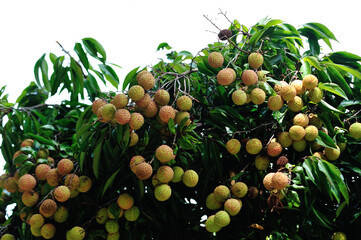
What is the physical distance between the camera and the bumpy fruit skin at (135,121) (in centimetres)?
152

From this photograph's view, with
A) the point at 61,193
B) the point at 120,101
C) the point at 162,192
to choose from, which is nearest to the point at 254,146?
the point at 162,192

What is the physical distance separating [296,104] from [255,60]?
0.23 m

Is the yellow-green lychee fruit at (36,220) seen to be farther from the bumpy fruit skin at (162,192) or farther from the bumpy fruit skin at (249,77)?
the bumpy fruit skin at (249,77)

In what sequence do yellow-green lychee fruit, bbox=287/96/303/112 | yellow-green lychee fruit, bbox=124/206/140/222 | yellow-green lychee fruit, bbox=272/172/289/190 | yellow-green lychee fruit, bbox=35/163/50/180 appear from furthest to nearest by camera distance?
yellow-green lychee fruit, bbox=35/163/50/180 < yellow-green lychee fruit, bbox=124/206/140/222 < yellow-green lychee fruit, bbox=287/96/303/112 < yellow-green lychee fruit, bbox=272/172/289/190

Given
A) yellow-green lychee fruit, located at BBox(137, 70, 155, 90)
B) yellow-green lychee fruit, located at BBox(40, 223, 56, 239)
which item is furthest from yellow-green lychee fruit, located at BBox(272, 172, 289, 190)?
yellow-green lychee fruit, located at BBox(40, 223, 56, 239)

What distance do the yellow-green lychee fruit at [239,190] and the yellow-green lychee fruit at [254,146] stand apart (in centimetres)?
13

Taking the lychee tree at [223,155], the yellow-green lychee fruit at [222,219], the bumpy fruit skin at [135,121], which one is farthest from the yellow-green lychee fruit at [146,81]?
the yellow-green lychee fruit at [222,219]

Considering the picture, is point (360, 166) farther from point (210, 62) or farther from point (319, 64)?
point (210, 62)

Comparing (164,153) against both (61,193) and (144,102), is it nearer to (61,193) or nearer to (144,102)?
(144,102)

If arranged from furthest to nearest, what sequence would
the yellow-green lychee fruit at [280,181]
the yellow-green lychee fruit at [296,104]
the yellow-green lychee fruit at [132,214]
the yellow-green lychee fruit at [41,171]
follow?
1. the yellow-green lychee fruit at [41,171]
2. the yellow-green lychee fruit at [132,214]
3. the yellow-green lychee fruit at [296,104]
4. the yellow-green lychee fruit at [280,181]

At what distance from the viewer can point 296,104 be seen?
5.17 ft

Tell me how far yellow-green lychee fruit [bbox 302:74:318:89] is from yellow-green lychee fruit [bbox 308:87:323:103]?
0.02 meters

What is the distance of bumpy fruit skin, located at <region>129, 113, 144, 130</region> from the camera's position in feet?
4.98

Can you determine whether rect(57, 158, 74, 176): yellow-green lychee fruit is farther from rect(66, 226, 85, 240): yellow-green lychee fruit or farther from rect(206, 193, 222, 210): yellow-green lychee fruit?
rect(206, 193, 222, 210): yellow-green lychee fruit
